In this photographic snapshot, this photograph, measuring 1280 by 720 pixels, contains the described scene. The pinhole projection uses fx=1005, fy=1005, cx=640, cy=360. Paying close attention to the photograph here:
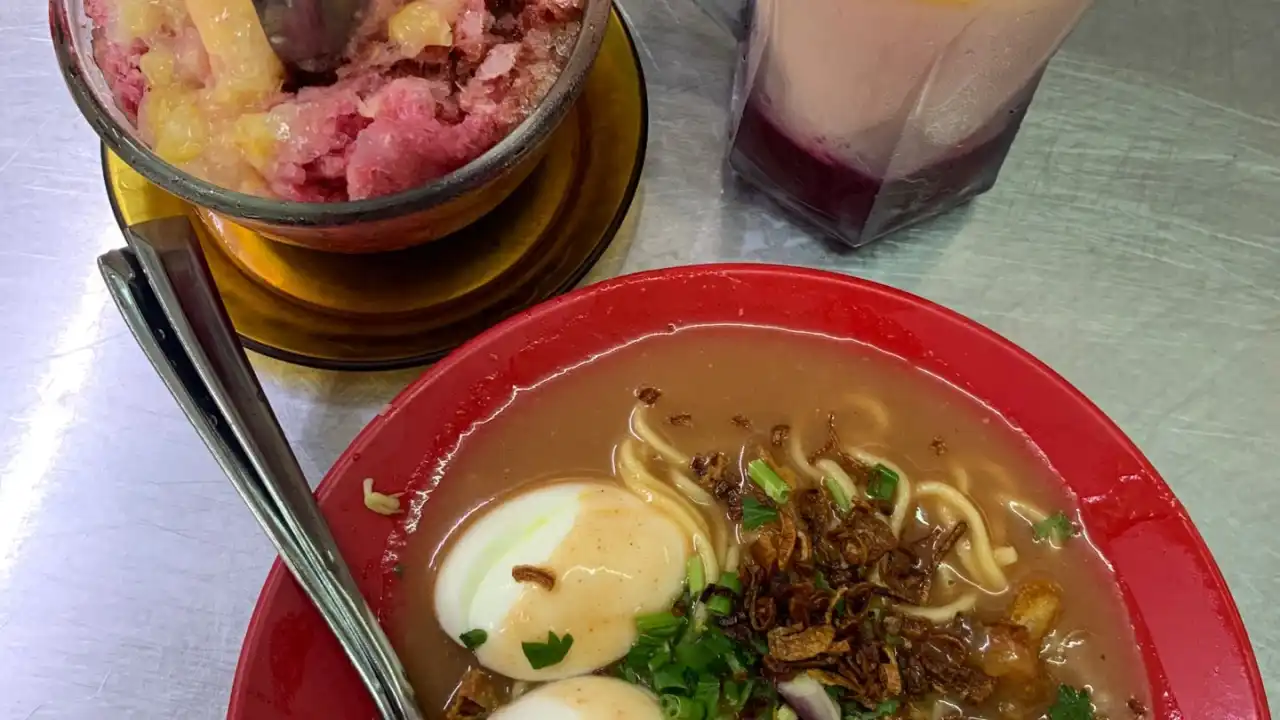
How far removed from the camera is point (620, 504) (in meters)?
1.02

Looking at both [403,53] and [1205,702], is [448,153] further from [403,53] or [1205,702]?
[1205,702]

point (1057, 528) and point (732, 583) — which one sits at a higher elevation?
point (1057, 528)

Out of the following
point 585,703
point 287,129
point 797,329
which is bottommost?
point 585,703

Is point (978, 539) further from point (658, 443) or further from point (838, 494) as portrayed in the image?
point (658, 443)

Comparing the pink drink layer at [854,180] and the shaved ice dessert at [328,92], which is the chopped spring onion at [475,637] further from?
the pink drink layer at [854,180]

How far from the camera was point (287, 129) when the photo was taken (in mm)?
970

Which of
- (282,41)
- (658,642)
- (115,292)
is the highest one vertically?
(282,41)

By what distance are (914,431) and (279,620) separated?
648 mm

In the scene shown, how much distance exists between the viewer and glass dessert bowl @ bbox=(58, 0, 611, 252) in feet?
3.17

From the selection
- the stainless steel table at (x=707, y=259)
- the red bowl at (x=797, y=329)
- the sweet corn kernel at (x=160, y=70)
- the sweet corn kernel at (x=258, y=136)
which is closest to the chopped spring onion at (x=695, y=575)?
the red bowl at (x=797, y=329)

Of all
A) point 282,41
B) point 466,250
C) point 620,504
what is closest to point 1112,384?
point 620,504

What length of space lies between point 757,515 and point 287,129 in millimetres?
598

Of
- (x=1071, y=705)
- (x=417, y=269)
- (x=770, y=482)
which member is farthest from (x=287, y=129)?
(x=1071, y=705)

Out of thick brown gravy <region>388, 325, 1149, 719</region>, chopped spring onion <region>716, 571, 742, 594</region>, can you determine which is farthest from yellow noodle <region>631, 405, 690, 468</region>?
chopped spring onion <region>716, 571, 742, 594</region>
